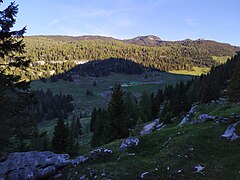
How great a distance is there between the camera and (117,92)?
1580 inches

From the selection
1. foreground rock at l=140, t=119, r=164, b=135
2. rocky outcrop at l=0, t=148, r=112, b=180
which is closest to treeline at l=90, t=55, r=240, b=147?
foreground rock at l=140, t=119, r=164, b=135

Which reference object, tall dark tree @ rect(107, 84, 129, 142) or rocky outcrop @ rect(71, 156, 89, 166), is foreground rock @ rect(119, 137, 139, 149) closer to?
rocky outcrop @ rect(71, 156, 89, 166)

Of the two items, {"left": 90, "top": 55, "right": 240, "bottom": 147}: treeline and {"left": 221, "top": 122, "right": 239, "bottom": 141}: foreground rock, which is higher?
{"left": 221, "top": 122, "right": 239, "bottom": 141}: foreground rock

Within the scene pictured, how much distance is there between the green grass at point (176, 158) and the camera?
46.2 ft

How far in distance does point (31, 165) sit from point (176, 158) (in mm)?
10019

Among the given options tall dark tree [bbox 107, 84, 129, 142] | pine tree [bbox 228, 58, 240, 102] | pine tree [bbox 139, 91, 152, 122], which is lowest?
pine tree [bbox 139, 91, 152, 122]

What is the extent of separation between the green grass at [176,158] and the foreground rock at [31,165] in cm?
110

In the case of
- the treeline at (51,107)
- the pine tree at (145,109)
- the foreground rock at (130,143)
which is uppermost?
the foreground rock at (130,143)

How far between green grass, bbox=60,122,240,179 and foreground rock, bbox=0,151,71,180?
110 centimetres

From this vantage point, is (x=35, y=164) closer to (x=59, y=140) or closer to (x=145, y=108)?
(x=59, y=140)

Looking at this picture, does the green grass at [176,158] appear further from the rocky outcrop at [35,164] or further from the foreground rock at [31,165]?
the foreground rock at [31,165]

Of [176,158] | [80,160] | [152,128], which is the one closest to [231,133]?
[176,158]

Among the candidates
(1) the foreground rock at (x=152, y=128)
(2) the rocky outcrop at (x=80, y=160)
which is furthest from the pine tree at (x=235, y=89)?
(2) the rocky outcrop at (x=80, y=160)

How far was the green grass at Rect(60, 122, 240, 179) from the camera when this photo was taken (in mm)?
14086
